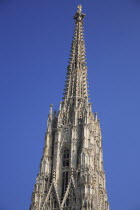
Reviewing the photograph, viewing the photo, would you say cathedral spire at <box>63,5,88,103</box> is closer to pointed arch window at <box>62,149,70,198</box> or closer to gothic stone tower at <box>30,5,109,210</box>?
gothic stone tower at <box>30,5,109,210</box>

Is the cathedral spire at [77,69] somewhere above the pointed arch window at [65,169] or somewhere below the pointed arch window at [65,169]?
above

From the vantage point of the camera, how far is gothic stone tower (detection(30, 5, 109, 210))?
60.8m

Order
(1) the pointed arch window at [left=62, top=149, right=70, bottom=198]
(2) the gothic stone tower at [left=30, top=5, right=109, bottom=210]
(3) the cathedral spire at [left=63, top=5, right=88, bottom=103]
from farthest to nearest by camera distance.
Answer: (3) the cathedral spire at [left=63, top=5, right=88, bottom=103]
(1) the pointed arch window at [left=62, top=149, right=70, bottom=198]
(2) the gothic stone tower at [left=30, top=5, right=109, bottom=210]

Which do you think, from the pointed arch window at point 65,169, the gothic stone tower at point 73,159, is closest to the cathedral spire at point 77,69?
the gothic stone tower at point 73,159

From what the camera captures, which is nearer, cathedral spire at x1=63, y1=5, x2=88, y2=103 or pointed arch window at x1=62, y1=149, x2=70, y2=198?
pointed arch window at x1=62, y1=149, x2=70, y2=198

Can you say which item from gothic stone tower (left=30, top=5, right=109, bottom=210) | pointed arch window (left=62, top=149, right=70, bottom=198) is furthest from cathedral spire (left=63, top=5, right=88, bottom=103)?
pointed arch window (left=62, top=149, right=70, bottom=198)

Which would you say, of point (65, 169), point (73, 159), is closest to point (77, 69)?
point (73, 159)

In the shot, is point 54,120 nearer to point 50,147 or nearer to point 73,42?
point 50,147

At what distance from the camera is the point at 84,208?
190 feet

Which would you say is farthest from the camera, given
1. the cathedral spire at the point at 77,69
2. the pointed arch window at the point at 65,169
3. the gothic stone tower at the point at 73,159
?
the cathedral spire at the point at 77,69

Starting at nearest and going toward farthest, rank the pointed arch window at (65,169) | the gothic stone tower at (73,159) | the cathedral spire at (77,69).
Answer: the gothic stone tower at (73,159)
the pointed arch window at (65,169)
the cathedral spire at (77,69)

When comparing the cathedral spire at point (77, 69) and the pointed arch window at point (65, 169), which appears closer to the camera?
the pointed arch window at point (65, 169)

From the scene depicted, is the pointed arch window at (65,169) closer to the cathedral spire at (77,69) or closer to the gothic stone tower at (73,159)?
the gothic stone tower at (73,159)

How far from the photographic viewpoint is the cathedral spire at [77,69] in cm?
7769
